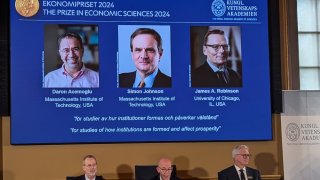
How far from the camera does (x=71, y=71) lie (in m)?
5.79

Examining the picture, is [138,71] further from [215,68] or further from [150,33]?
[215,68]

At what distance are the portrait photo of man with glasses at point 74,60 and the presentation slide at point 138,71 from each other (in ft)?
0.04

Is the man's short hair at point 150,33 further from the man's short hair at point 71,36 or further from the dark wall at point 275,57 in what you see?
the dark wall at point 275,57

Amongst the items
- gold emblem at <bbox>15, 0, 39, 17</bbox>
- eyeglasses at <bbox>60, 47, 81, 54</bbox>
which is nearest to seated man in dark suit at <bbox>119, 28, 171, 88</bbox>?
eyeglasses at <bbox>60, 47, 81, 54</bbox>

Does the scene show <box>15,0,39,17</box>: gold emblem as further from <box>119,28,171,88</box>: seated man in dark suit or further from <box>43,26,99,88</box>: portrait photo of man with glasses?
<box>119,28,171,88</box>: seated man in dark suit

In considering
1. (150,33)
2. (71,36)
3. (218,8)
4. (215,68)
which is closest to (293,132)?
(215,68)

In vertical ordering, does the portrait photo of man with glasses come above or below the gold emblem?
below

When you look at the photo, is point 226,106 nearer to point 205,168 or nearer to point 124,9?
point 205,168

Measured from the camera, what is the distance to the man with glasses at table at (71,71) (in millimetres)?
5738

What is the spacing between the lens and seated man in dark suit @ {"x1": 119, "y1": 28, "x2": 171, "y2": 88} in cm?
588

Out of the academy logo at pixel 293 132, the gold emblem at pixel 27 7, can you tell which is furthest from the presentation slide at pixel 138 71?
the academy logo at pixel 293 132

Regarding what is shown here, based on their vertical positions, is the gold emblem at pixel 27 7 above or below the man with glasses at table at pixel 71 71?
above

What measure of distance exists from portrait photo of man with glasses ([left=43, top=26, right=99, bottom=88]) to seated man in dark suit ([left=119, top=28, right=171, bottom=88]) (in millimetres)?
361

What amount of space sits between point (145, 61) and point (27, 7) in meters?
1.38
